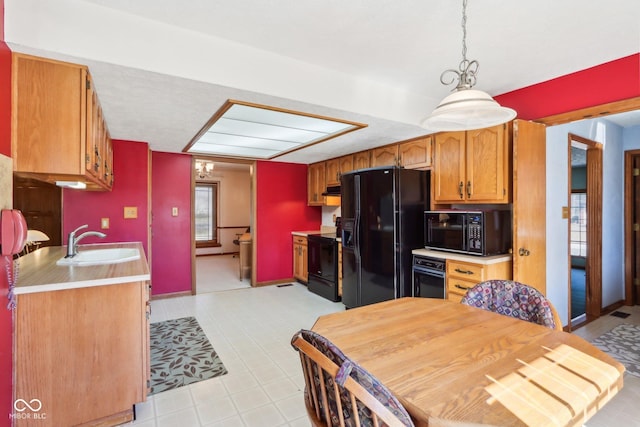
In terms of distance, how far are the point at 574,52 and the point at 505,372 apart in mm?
2331

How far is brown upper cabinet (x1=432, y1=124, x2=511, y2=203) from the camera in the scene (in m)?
Result: 2.70

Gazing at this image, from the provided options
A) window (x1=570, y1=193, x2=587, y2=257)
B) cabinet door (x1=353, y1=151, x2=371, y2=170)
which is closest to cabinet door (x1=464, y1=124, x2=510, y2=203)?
cabinet door (x1=353, y1=151, x2=371, y2=170)

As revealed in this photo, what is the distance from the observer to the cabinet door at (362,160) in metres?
4.27

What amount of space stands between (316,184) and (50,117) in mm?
3934

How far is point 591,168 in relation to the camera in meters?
3.63

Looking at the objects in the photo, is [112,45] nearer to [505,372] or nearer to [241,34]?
[241,34]

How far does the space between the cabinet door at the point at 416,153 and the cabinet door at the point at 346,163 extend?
96 centimetres

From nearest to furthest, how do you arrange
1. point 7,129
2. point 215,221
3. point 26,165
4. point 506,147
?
point 7,129, point 26,165, point 506,147, point 215,221

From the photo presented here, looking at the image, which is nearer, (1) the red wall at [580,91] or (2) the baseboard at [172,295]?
(1) the red wall at [580,91]

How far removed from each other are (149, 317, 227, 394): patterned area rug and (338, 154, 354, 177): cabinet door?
287cm

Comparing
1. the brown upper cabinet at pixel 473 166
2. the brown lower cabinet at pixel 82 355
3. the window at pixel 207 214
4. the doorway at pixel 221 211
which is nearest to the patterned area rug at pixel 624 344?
the brown upper cabinet at pixel 473 166

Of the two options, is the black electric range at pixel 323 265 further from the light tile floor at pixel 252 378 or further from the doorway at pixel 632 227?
the doorway at pixel 632 227

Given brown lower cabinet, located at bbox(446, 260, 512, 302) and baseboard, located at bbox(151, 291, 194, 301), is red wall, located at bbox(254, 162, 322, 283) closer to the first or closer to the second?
baseboard, located at bbox(151, 291, 194, 301)

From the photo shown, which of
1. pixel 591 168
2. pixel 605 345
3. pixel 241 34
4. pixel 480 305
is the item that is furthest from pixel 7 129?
pixel 591 168
